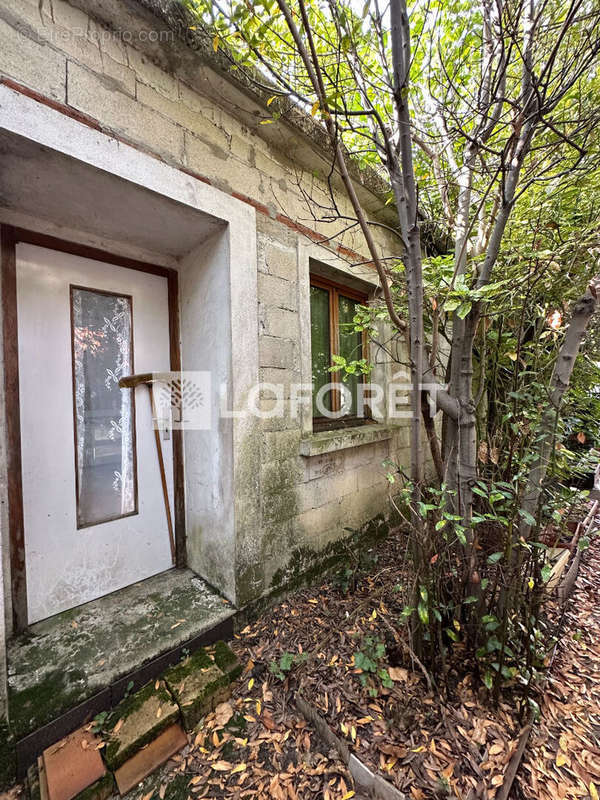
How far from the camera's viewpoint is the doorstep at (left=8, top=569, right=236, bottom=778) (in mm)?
1397

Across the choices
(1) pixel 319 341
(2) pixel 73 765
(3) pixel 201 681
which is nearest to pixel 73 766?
(2) pixel 73 765

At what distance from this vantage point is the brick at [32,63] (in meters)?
1.28

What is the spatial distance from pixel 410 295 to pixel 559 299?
119 centimetres

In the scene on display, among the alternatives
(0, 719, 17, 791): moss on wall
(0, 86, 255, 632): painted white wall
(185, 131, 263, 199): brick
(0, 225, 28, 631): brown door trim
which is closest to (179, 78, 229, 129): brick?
(185, 131, 263, 199): brick

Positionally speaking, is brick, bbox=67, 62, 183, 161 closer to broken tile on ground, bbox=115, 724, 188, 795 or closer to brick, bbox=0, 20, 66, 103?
brick, bbox=0, 20, 66, 103

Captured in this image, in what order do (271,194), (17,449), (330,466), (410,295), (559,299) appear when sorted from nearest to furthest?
(410,295)
(17,449)
(559,299)
(271,194)
(330,466)

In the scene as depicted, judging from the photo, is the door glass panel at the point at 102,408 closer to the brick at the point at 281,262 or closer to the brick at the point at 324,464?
the brick at the point at 281,262

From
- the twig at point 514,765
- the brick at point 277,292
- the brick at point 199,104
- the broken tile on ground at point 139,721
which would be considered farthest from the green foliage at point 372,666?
the brick at point 199,104

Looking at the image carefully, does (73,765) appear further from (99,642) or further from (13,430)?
(13,430)

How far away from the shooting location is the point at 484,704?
1.46 m

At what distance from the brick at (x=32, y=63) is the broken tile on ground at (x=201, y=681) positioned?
2.86 meters

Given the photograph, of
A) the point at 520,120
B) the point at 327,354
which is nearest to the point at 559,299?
the point at 520,120

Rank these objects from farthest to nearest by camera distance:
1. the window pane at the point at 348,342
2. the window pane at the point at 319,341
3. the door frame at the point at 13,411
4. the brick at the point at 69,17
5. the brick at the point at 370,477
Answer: the window pane at the point at 348,342 < the brick at the point at 370,477 < the window pane at the point at 319,341 < the door frame at the point at 13,411 < the brick at the point at 69,17

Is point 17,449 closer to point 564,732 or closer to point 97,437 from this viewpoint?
point 97,437
